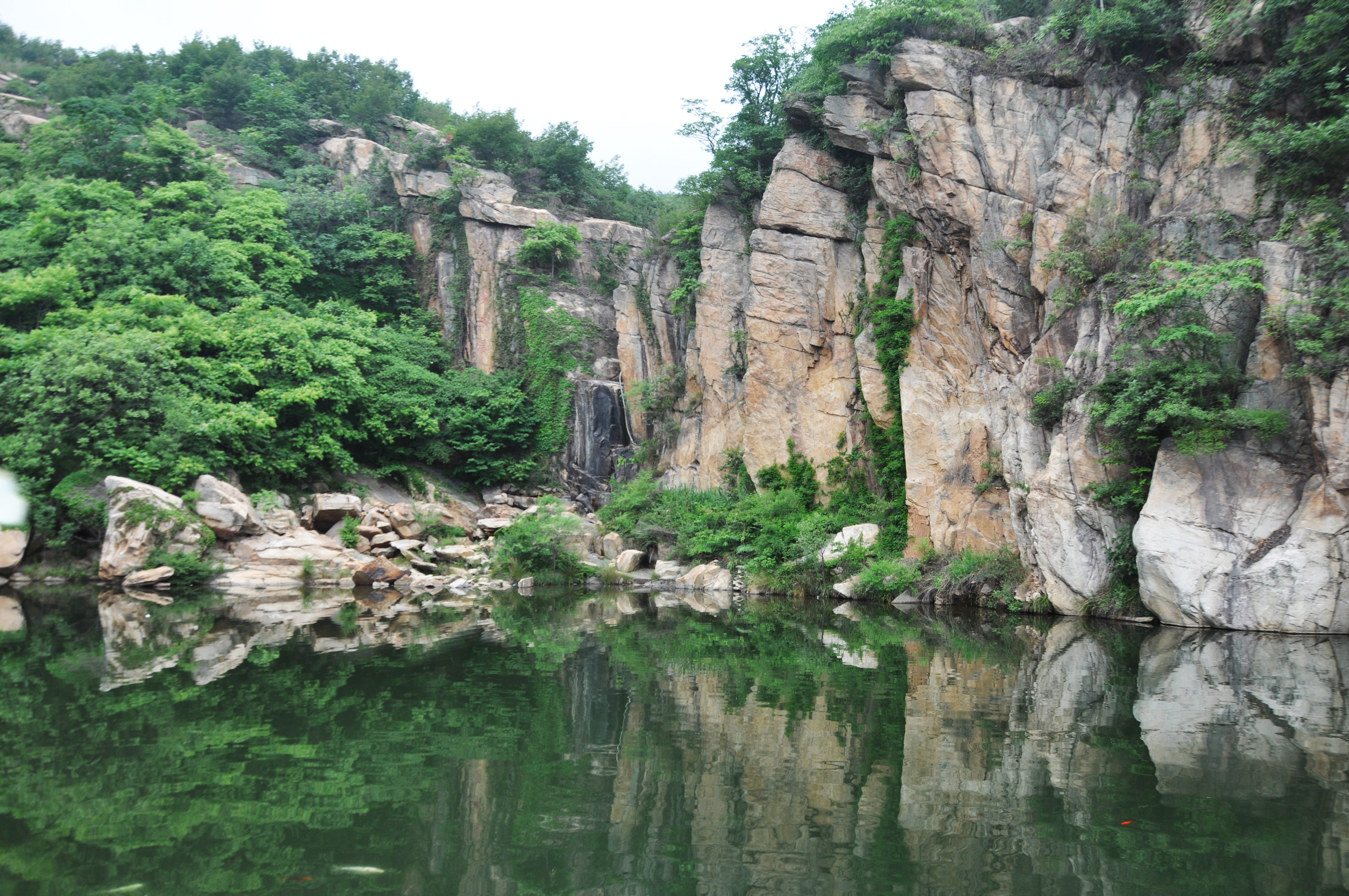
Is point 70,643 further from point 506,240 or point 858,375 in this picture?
point 506,240

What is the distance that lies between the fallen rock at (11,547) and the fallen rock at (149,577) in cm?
287

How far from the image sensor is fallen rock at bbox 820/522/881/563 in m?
20.9

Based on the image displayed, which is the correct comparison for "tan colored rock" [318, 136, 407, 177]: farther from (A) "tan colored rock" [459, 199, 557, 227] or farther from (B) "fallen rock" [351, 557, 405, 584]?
(B) "fallen rock" [351, 557, 405, 584]

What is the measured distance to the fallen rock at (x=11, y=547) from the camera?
20.0 meters

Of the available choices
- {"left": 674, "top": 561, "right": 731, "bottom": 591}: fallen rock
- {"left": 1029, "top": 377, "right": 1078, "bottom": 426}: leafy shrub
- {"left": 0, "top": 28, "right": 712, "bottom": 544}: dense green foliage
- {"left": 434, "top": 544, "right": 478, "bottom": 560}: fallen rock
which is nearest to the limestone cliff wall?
{"left": 1029, "top": 377, "right": 1078, "bottom": 426}: leafy shrub

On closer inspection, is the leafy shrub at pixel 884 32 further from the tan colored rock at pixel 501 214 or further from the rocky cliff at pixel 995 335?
the tan colored rock at pixel 501 214

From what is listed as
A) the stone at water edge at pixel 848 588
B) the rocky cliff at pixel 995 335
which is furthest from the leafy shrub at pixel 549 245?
the stone at water edge at pixel 848 588

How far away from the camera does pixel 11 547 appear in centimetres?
2005

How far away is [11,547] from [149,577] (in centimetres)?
377

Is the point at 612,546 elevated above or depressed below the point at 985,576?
above

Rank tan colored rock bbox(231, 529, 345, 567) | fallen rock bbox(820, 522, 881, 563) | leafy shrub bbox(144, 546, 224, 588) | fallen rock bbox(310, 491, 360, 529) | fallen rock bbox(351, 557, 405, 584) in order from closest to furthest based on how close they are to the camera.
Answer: leafy shrub bbox(144, 546, 224, 588) → fallen rock bbox(820, 522, 881, 563) → fallen rock bbox(351, 557, 405, 584) → tan colored rock bbox(231, 529, 345, 567) → fallen rock bbox(310, 491, 360, 529)

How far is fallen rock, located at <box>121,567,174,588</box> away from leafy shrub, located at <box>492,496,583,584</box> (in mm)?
7893

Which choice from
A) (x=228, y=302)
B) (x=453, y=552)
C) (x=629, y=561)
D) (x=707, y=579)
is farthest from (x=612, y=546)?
(x=228, y=302)

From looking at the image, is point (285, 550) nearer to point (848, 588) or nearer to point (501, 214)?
point (848, 588)
